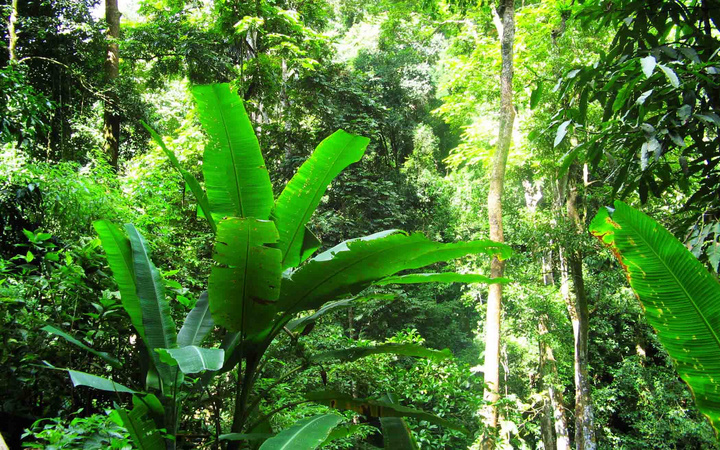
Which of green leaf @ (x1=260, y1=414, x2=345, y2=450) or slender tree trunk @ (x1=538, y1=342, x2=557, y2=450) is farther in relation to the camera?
slender tree trunk @ (x1=538, y1=342, x2=557, y2=450)

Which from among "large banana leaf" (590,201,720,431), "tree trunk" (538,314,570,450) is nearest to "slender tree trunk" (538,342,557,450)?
"tree trunk" (538,314,570,450)

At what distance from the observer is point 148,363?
1906mm

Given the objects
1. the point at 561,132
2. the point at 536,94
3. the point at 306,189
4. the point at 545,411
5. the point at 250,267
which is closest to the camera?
the point at 250,267

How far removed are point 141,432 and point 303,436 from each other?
1.60 feet

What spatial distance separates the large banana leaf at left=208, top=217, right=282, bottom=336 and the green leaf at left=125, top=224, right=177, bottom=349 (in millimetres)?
262

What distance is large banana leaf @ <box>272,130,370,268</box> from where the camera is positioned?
1827 mm

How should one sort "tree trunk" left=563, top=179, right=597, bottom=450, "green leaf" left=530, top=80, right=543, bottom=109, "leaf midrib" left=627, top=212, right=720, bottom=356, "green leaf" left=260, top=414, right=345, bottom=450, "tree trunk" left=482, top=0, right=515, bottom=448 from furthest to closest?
"tree trunk" left=563, top=179, right=597, bottom=450 → "tree trunk" left=482, top=0, right=515, bottom=448 → "green leaf" left=530, top=80, right=543, bottom=109 → "green leaf" left=260, top=414, right=345, bottom=450 → "leaf midrib" left=627, top=212, right=720, bottom=356

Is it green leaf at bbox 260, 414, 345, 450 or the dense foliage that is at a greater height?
the dense foliage

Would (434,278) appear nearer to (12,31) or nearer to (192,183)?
(192,183)

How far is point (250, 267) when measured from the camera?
1.49 meters

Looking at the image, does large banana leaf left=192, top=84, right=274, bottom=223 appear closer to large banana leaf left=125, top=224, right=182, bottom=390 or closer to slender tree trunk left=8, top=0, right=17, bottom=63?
large banana leaf left=125, top=224, right=182, bottom=390

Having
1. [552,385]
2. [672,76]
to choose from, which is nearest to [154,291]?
[672,76]

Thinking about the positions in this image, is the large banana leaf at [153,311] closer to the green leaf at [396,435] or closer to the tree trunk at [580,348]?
the green leaf at [396,435]

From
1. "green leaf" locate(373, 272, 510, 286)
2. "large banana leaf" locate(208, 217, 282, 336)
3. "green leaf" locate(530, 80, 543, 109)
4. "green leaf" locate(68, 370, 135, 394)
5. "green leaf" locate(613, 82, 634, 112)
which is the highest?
"green leaf" locate(530, 80, 543, 109)
